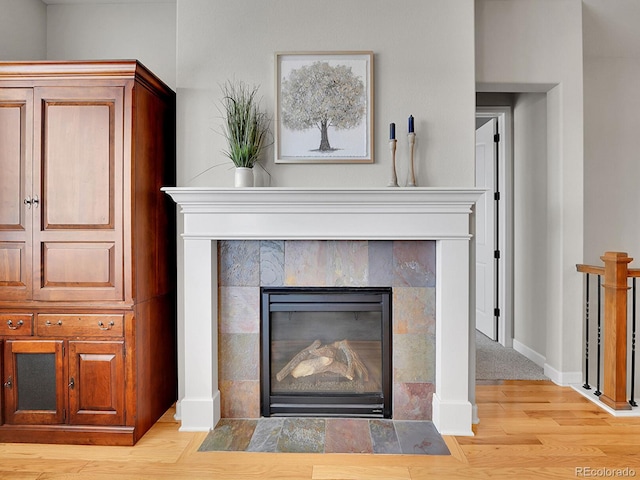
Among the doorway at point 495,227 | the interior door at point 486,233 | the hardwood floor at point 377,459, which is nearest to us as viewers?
the hardwood floor at point 377,459

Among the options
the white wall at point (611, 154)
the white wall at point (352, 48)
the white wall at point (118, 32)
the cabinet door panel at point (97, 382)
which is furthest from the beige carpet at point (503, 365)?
the white wall at point (118, 32)

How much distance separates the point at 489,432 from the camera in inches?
99.7

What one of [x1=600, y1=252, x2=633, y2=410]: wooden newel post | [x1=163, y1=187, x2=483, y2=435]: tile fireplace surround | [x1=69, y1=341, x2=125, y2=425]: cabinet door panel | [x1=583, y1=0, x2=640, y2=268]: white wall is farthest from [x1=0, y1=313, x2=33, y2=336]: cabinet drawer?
[x1=583, y1=0, x2=640, y2=268]: white wall

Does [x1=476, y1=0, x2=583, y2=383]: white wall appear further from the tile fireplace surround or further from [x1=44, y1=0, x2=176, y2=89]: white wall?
[x1=44, y1=0, x2=176, y2=89]: white wall

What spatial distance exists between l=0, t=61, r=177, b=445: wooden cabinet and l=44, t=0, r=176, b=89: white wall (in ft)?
3.14

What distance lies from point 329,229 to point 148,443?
1.57 metres

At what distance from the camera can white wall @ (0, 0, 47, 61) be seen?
9.36 feet

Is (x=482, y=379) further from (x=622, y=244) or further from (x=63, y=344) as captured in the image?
(x=63, y=344)

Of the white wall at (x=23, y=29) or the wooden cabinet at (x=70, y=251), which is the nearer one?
the wooden cabinet at (x=70, y=251)

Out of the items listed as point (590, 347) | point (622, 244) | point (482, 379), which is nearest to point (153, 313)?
point (482, 379)

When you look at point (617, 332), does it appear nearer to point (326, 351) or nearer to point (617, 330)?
point (617, 330)

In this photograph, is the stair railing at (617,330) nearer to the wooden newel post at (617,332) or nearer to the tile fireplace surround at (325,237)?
the wooden newel post at (617,332)

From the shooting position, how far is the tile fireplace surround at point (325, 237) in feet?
8.28

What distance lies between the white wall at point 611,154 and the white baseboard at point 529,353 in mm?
934
